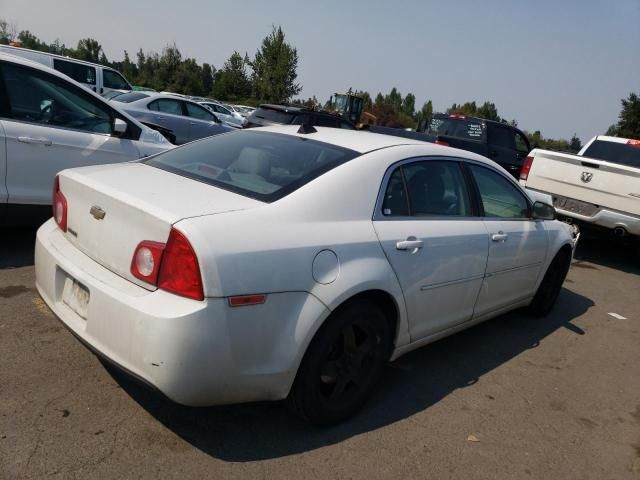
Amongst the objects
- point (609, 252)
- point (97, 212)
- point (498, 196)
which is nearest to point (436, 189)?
point (498, 196)

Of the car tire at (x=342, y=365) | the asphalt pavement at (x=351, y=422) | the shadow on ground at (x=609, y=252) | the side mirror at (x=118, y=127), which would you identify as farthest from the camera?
the shadow on ground at (x=609, y=252)

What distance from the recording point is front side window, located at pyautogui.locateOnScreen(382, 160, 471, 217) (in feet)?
10.4

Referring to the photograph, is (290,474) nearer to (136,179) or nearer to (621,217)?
(136,179)

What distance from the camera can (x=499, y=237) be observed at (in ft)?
12.7

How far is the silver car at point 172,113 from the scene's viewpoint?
37.6 ft

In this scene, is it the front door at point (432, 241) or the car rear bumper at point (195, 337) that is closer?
the car rear bumper at point (195, 337)

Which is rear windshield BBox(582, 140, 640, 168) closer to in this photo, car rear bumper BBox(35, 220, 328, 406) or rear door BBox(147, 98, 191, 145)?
car rear bumper BBox(35, 220, 328, 406)

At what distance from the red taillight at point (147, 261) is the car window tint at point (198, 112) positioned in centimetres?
1089

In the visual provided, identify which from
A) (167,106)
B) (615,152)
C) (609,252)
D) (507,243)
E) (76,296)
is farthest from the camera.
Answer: (167,106)

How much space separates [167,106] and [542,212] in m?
9.65

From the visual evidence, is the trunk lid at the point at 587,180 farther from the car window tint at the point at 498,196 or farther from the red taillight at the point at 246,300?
the red taillight at the point at 246,300

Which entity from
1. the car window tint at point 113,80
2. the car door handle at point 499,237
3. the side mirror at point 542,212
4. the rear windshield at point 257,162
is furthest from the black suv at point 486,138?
the car window tint at point 113,80

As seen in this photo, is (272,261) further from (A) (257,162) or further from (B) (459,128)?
(B) (459,128)

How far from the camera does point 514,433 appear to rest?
124 inches
